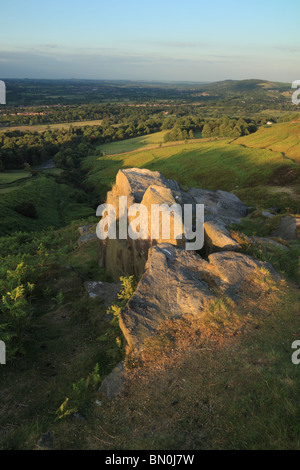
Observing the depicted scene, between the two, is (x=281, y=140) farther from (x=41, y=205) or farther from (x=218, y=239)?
(x=218, y=239)

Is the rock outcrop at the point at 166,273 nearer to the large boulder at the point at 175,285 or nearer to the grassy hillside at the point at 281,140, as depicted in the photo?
the large boulder at the point at 175,285

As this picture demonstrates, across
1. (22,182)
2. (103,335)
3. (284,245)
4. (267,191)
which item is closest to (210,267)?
(103,335)

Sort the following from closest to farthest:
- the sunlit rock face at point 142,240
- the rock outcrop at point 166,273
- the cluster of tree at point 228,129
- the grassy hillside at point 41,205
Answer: the rock outcrop at point 166,273
the sunlit rock face at point 142,240
the grassy hillside at point 41,205
the cluster of tree at point 228,129

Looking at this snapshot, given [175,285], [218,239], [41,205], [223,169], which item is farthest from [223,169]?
[175,285]

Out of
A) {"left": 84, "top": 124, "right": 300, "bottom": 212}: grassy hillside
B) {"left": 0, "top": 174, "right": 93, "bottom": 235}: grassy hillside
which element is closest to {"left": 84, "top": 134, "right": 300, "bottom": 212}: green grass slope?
{"left": 84, "top": 124, "right": 300, "bottom": 212}: grassy hillside

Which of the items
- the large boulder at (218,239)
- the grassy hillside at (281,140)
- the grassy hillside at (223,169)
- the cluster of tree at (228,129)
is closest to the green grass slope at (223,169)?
the grassy hillside at (223,169)

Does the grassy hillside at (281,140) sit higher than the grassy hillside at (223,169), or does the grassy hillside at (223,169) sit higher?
the grassy hillside at (281,140)

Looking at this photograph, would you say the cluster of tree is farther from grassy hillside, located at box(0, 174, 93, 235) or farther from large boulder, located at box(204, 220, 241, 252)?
large boulder, located at box(204, 220, 241, 252)
